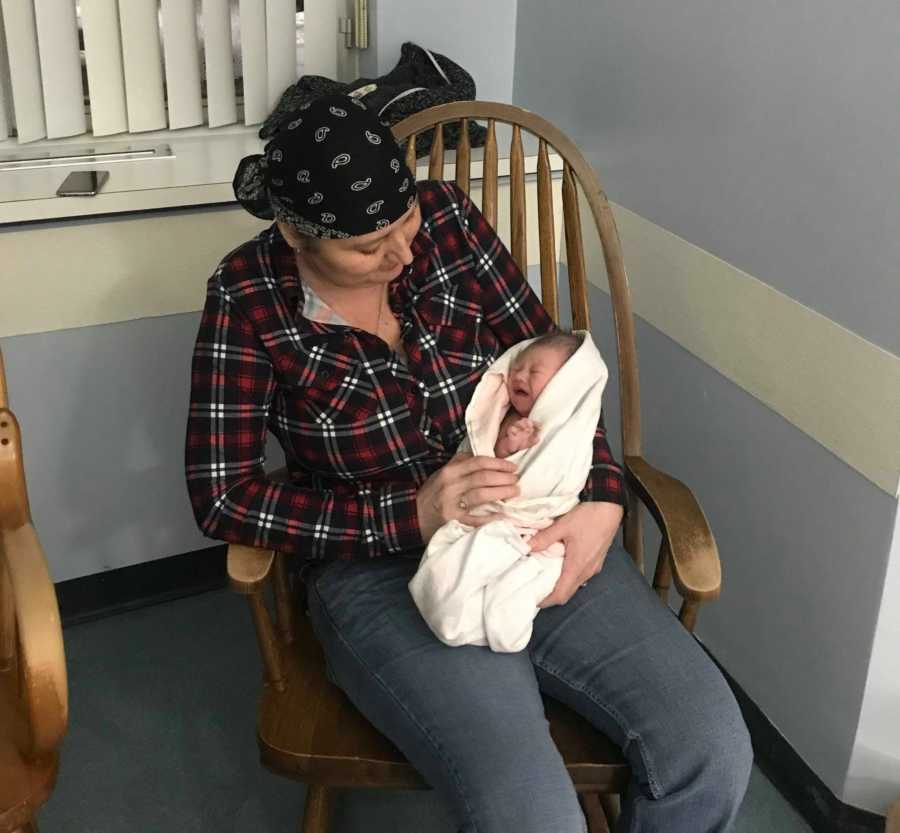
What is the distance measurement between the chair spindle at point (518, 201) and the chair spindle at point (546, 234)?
0.03 metres

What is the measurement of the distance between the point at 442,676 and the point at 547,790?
0.56ft

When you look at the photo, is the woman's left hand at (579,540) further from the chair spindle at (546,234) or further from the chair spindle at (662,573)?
the chair spindle at (546,234)

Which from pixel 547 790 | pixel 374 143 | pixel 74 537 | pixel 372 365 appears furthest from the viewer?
pixel 74 537

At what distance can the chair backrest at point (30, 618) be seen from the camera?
1.08 metres

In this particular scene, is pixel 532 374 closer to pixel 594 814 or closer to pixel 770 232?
pixel 770 232

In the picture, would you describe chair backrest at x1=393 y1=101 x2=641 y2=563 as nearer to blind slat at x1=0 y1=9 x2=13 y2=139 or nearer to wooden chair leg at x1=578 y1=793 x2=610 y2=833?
wooden chair leg at x1=578 y1=793 x2=610 y2=833

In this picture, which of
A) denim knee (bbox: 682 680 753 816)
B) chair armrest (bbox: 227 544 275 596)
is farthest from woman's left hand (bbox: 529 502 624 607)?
chair armrest (bbox: 227 544 275 596)

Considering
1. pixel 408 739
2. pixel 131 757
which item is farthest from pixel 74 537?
pixel 408 739

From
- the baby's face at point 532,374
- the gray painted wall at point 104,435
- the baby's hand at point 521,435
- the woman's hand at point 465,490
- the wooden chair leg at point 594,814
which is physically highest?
the baby's face at point 532,374

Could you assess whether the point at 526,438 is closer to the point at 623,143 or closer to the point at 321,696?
the point at 321,696

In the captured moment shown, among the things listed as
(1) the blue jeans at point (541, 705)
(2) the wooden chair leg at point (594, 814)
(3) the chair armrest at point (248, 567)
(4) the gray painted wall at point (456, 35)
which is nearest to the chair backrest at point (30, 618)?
(3) the chair armrest at point (248, 567)

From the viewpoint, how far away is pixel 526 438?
4.40 ft

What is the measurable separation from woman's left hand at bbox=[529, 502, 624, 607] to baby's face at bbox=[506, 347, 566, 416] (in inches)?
5.9

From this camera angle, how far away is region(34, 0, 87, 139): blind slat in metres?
1.91
